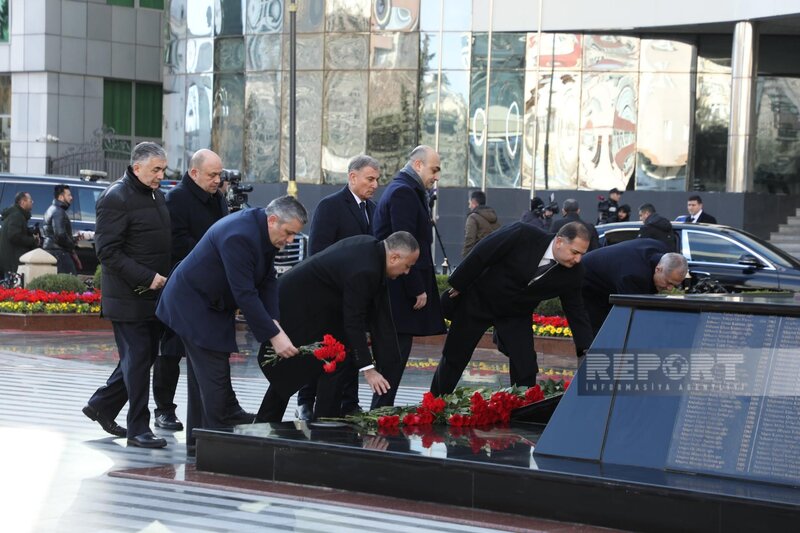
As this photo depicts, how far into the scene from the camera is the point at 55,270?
20.7 metres

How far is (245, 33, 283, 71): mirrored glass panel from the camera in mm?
36344

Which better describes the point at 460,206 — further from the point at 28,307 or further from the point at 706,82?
the point at 28,307

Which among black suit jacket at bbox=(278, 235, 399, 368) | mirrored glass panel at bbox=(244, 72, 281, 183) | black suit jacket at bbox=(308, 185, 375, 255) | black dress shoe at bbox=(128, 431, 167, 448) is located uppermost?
mirrored glass panel at bbox=(244, 72, 281, 183)

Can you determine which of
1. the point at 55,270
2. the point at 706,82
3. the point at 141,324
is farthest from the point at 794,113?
the point at 141,324

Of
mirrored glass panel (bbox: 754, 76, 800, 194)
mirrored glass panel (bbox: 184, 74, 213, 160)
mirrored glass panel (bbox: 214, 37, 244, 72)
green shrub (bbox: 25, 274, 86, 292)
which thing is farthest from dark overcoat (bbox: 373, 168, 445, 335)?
mirrored glass panel (bbox: 184, 74, 213, 160)

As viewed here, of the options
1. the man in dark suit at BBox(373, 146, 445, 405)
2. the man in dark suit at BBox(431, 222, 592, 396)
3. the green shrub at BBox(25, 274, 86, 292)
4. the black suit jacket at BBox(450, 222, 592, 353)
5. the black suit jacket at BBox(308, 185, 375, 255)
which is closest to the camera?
the man in dark suit at BBox(431, 222, 592, 396)

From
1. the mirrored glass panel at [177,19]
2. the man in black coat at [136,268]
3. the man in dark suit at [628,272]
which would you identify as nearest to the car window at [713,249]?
the man in dark suit at [628,272]

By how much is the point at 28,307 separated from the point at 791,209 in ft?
63.7

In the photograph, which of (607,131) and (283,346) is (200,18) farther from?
(283,346)

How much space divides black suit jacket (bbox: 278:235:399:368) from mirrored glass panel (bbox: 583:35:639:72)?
82.5 feet

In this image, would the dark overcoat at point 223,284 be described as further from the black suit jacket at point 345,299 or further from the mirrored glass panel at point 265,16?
the mirrored glass panel at point 265,16

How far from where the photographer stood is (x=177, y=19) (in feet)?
128

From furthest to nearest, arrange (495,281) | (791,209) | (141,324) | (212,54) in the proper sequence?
(212,54)
(791,209)
(495,281)
(141,324)

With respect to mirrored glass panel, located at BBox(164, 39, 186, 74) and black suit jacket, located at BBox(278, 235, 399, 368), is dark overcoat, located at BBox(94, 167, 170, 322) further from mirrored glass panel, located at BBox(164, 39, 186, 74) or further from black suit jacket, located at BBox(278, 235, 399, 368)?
mirrored glass panel, located at BBox(164, 39, 186, 74)
